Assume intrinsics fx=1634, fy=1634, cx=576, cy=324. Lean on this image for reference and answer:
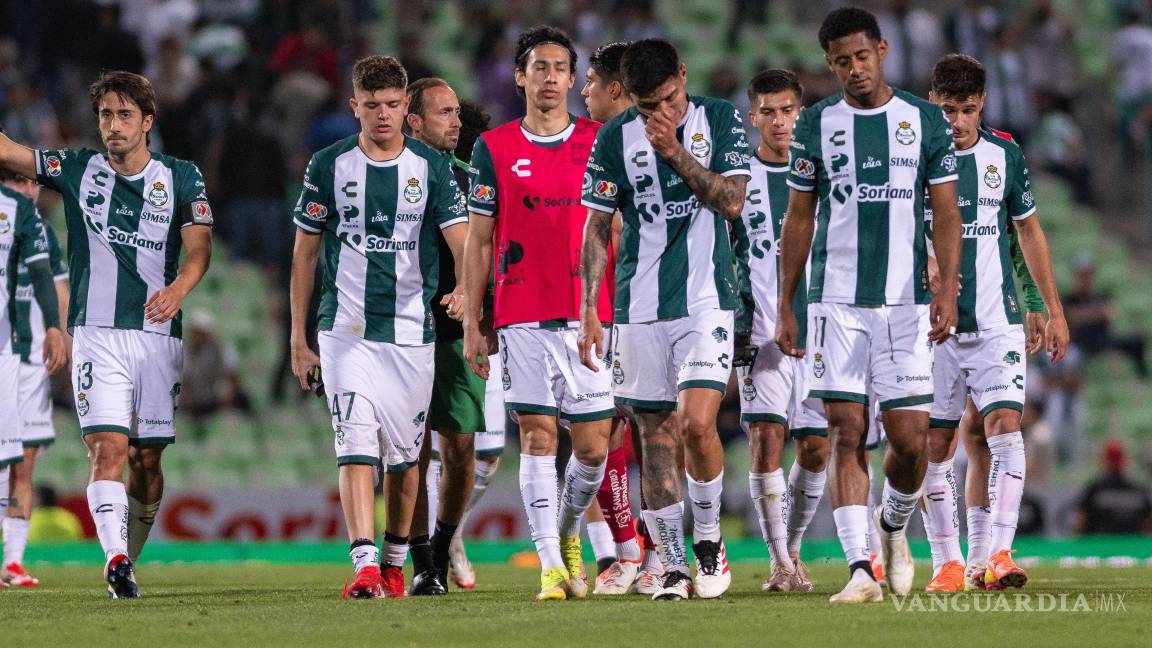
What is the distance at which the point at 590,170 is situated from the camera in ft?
25.7

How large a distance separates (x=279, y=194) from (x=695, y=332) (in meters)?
11.6

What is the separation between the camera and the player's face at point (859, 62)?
24.6 feet

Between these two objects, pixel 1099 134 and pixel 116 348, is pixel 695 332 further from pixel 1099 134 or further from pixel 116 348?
pixel 1099 134

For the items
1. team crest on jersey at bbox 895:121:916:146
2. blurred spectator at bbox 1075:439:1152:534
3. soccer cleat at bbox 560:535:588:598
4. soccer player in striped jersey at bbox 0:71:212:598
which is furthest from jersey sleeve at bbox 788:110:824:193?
blurred spectator at bbox 1075:439:1152:534

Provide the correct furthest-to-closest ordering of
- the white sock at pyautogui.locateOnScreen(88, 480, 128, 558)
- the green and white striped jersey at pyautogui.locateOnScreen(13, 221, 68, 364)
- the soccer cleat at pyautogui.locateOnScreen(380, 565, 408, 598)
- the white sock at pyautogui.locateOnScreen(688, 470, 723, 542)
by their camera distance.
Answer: the green and white striped jersey at pyautogui.locateOnScreen(13, 221, 68, 364) → the soccer cleat at pyautogui.locateOnScreen(380, 565, 408, 598) → the white sock at pyautogui.locateOnScreen(88, 480, 128, 558) → the white sock at pyautogui.locateOnScreen(688, 470, 723, 542)

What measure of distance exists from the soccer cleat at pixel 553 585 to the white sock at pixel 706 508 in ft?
2.24

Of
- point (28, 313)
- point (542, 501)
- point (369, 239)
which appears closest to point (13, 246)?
point (28, 313)

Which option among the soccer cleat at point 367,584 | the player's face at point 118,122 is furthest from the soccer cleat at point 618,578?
the player's face at point 118,122

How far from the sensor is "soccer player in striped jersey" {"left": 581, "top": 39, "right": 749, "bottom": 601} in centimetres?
762

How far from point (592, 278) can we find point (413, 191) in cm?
134

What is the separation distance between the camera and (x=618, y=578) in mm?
8797

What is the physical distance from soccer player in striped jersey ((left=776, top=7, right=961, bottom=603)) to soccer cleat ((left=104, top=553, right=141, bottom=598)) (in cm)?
358

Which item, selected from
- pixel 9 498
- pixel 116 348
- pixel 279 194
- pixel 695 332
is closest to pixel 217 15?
pixel 279 194

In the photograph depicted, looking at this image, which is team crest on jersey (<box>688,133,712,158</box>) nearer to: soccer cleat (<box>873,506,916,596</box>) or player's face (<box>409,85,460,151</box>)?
soccer cleat (<box>873,506,916,596</box>)
